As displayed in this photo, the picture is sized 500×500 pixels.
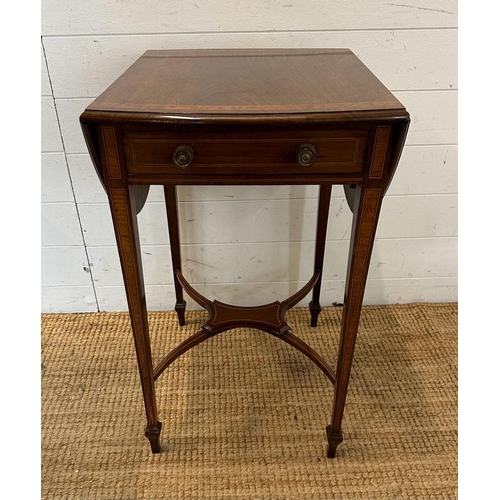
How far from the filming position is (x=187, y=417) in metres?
1.10

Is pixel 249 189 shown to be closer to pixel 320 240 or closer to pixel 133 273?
pixel 320 240

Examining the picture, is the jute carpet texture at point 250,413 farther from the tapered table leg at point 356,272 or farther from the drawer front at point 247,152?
the drawer front at point 247,152

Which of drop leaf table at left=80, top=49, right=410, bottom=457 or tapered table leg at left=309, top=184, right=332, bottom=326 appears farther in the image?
tapered table leg at left=309, top=184, right=332, bottom=326

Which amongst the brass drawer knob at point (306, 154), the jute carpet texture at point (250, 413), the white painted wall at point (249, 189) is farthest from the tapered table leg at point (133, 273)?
the white painted wall at point (249, 189)

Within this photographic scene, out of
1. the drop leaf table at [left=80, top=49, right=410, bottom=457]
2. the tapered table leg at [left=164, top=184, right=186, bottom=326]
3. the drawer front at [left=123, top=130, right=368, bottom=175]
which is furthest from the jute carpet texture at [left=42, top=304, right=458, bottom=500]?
the drawer front at [left=123, top=130, right=368, bottom=175]

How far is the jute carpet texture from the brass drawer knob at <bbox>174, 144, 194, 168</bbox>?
66 cm

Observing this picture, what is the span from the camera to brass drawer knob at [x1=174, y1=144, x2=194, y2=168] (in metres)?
0.69

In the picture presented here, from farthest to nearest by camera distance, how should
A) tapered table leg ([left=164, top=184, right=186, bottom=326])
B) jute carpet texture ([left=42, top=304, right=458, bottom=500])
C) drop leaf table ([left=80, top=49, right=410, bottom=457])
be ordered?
tapered table leg ([left=164, top=184, right=186, bottom=326]) < jute carpet texture ([left=42, top=304, right=458, bottom=500]) < drop leaf table ([left=80, top=49, right=410, bottom=457])

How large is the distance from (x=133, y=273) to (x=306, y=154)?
36 cm

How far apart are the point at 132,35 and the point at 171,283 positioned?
2.23ft

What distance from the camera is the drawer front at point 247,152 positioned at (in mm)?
688

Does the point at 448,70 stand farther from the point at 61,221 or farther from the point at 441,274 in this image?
the point at 61,221

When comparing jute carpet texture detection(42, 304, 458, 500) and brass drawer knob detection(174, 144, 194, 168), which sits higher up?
brass drawer knob detection(174, 144, 194, 168)

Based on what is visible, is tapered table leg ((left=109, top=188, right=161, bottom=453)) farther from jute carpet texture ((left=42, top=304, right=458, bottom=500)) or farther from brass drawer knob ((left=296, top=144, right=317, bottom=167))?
brass drawer knob ((left=296, top=144, right=317, bottom=167))
